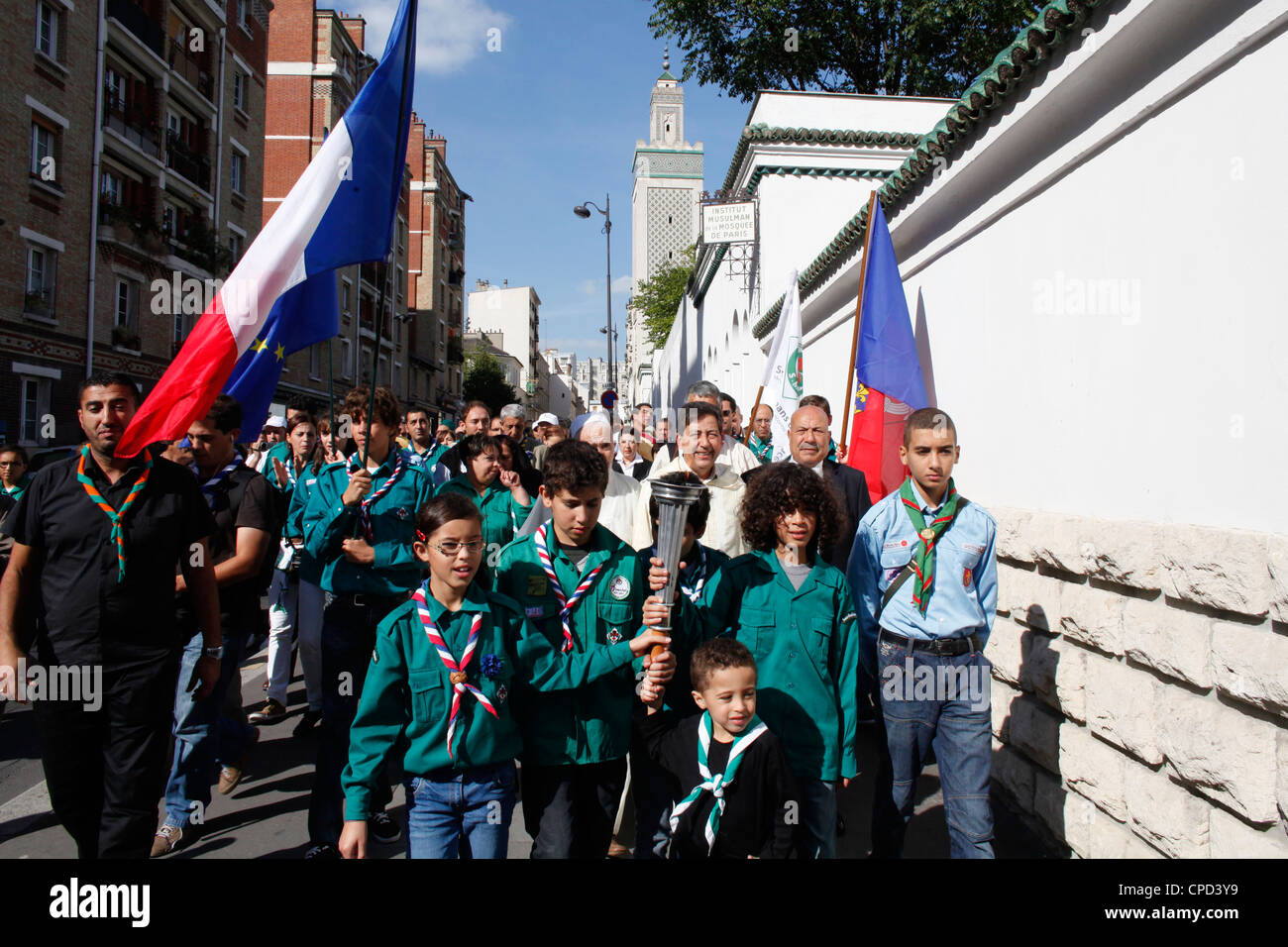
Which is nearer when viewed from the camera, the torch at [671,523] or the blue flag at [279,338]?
the torch at [671,523]

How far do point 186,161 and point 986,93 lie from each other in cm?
2583

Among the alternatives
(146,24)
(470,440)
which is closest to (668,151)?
(146,24)

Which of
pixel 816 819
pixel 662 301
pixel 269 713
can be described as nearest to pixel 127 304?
pixel 269 713

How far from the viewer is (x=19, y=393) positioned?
1828 centimetres

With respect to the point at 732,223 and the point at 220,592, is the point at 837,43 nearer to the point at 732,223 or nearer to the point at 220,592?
the point at 732,223

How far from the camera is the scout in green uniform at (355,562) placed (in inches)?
165

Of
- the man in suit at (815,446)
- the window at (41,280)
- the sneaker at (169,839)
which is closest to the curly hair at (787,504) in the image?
the man in suit at (815,446)

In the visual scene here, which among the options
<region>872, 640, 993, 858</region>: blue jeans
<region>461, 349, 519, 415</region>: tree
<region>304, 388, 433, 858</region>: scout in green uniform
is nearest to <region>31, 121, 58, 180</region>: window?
<region>304, 388, 433, 858</region>: scout in green uniform

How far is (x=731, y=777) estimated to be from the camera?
3107 millimetres

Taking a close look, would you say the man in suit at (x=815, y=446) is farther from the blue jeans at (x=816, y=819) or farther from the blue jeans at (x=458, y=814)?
the blue jeans at (x=458, y=814)

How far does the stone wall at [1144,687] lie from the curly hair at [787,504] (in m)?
1.41
